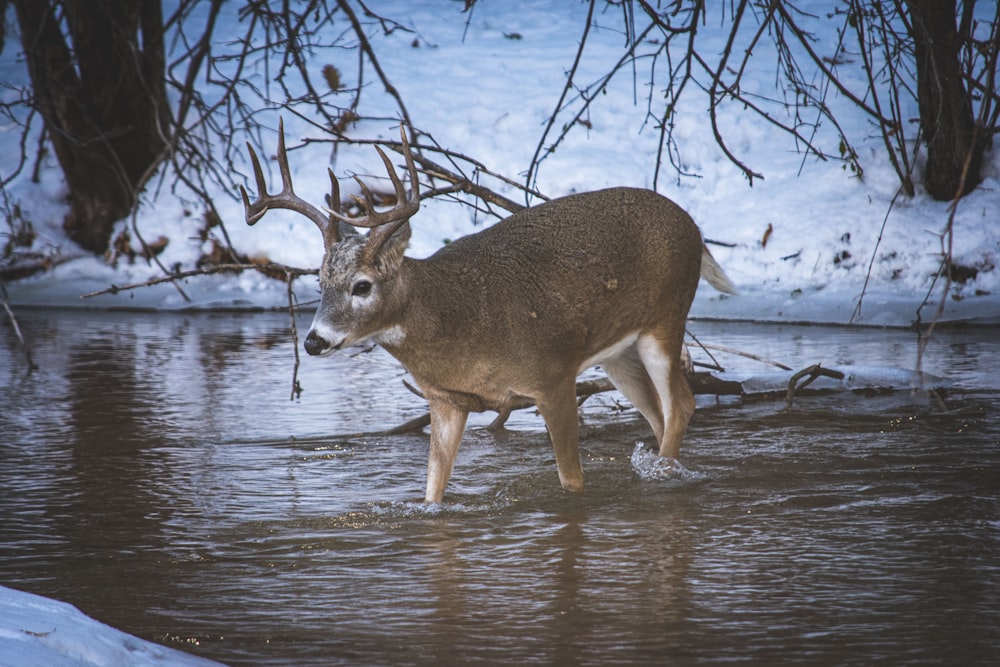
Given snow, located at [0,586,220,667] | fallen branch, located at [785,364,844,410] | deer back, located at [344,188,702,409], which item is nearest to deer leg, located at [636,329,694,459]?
deer back, located at [344,188,702,409]

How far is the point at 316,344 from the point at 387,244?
1.88 ft

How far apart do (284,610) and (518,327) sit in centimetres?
187

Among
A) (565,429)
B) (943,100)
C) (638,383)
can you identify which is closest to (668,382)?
(638,383)

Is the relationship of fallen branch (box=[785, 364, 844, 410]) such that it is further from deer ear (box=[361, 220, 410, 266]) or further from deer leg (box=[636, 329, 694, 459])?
deer ear (box=[361, 220, 410, 266])

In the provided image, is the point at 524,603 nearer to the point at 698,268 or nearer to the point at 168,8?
the point at 698,268

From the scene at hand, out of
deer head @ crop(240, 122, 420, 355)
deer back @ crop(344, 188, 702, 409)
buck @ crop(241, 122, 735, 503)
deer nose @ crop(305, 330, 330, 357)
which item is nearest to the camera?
deer nose @ crop(305, 330, 330, 357)

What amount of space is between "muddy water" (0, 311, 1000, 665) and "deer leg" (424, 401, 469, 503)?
144mm

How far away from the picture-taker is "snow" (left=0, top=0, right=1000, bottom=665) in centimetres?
1211

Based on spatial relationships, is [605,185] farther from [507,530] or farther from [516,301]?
[507,530]

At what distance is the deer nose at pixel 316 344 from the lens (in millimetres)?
4547

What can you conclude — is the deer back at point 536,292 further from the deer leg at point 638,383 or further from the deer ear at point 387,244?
the deer leg at point 638,383

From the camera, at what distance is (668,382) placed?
6.17 meters

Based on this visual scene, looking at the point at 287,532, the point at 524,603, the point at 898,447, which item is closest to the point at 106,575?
the point at 287,532

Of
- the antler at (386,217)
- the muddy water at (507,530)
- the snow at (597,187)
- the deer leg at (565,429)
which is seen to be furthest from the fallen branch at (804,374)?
the antler at (386,217)
